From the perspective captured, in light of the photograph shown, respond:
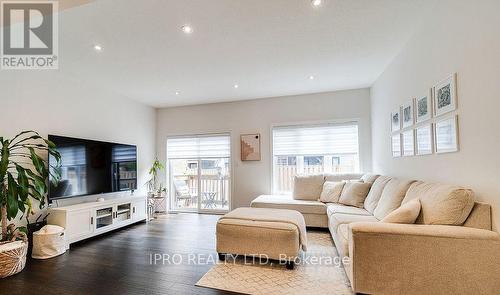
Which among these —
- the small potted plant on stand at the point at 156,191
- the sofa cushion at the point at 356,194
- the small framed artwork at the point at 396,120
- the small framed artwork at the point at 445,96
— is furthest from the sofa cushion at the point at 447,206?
the small potted plant on stand at the point at 156,191

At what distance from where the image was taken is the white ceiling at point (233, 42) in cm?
219

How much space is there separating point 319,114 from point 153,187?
168 inches

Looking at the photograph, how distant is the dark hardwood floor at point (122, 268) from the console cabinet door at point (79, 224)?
0.16m

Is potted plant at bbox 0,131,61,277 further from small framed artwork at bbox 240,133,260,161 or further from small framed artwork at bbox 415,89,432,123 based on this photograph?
small framed artwork at bbox 415,89,432,123

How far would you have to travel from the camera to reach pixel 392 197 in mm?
2619

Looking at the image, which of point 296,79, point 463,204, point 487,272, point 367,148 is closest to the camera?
point 487,272

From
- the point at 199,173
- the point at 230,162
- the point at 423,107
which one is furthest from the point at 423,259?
the point at 199,173

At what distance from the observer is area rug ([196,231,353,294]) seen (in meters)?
Result: 2.14

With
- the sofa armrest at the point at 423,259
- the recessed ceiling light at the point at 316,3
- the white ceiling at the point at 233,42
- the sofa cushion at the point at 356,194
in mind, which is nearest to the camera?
the sofa armrest at the point at 423,259

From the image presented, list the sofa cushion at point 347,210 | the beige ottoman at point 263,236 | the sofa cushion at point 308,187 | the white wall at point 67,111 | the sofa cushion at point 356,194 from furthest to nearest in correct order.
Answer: the sofa cushion at point 308,187 → the sofa cushion at point 356,194 → the sofa cushion at point 347,210 → the white wall at point 67,111 → the beige ottoman at point 263,236

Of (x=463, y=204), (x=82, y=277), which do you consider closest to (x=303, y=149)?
(x=463, y=204)

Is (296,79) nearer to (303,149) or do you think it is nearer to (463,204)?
(303,149)

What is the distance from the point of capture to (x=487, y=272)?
5.26 feet

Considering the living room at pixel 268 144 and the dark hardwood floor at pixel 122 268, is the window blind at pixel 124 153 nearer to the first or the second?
the living room at pixel 268 144
